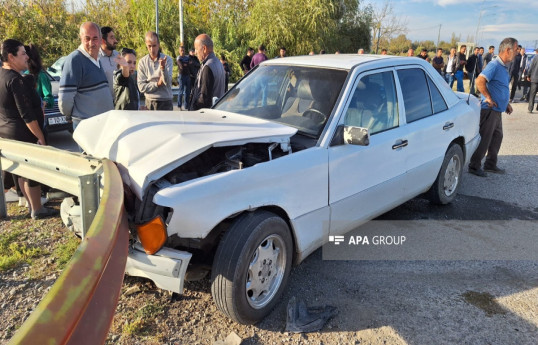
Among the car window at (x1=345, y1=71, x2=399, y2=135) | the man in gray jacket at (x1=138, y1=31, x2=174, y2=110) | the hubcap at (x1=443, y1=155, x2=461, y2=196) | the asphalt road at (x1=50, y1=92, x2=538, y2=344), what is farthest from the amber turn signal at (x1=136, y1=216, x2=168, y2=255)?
the man in gray jacket at (x1=138, y1=31, x2=174, y2=110)

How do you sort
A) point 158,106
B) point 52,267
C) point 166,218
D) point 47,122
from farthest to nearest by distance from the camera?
point 47,122 < point 158,106 < point 52,267 < point 166,218

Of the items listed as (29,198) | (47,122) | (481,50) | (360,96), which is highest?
(481,50)

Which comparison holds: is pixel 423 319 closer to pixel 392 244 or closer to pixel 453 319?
pixel 453 319

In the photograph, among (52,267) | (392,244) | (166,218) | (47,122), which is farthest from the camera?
(47,122)

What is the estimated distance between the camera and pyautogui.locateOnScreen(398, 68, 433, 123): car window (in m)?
4.07

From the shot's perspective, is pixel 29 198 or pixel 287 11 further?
pixel 287 11

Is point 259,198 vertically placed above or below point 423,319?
above

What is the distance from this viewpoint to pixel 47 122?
6957 millimetres

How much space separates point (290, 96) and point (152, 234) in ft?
6.28

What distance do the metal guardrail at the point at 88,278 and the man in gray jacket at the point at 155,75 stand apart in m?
3.49

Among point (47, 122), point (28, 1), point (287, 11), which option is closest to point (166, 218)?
point (47, 122)

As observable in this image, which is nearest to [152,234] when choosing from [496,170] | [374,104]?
[374,104]

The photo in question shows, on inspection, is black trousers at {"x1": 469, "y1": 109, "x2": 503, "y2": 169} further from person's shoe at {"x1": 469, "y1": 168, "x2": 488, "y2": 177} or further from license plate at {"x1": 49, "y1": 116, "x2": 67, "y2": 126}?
license plate at {"x1": 49, "y1": 116, "x2": 67, "y2": 126}

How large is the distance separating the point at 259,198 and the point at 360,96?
1539 millimetres
